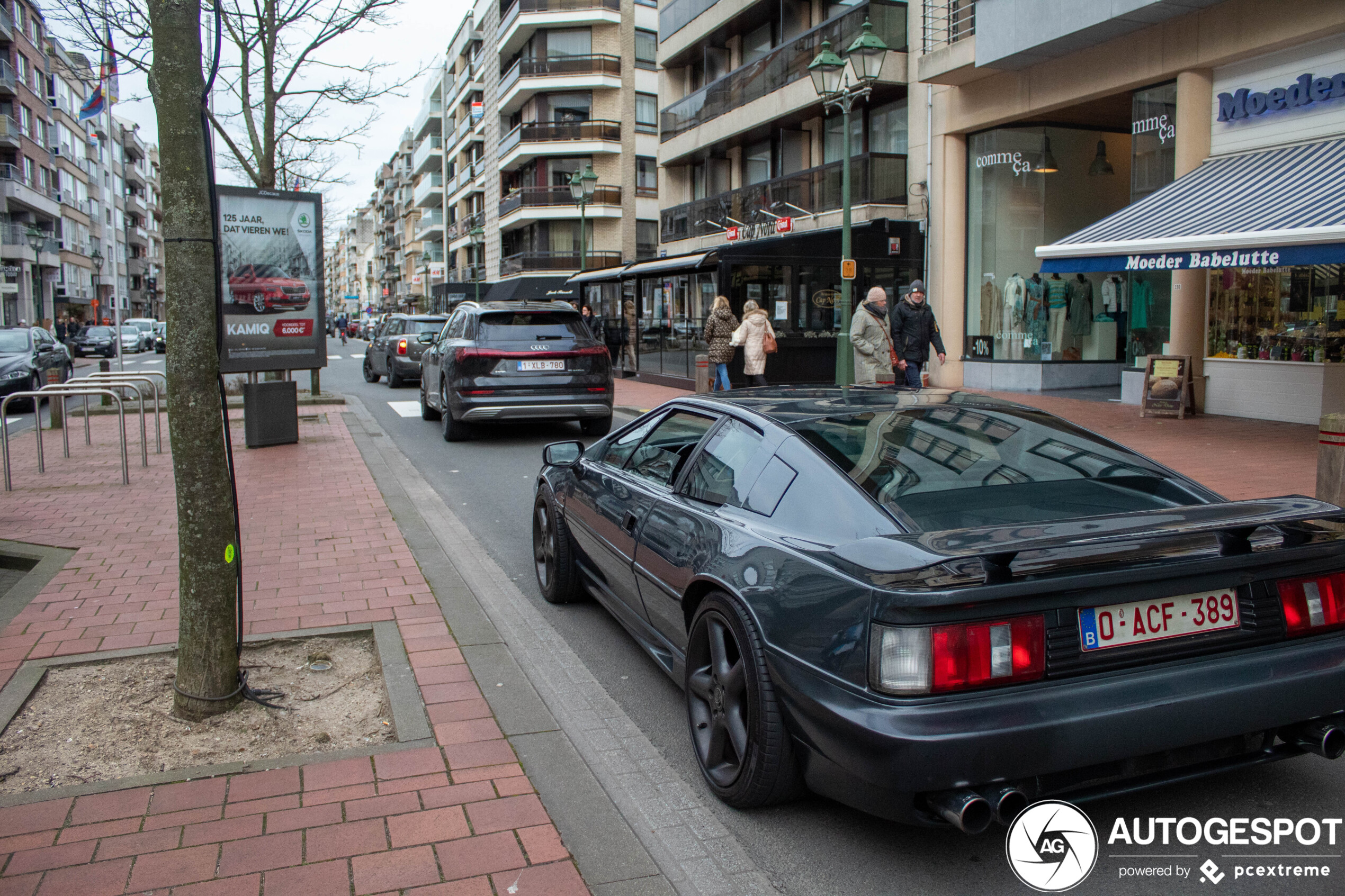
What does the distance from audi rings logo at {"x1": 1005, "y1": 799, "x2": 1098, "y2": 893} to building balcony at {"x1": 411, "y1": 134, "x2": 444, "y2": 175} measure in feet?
260

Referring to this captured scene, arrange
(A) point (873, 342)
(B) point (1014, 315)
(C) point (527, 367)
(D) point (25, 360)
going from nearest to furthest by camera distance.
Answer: (C) point (527, 367)
(A) point (873, 342)
(B) point (1014, 315)
(D) point (25, 360)

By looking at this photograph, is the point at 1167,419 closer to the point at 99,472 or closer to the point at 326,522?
the point at 326,522

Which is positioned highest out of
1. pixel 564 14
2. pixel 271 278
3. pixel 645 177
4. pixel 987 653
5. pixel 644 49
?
pixel 564 14

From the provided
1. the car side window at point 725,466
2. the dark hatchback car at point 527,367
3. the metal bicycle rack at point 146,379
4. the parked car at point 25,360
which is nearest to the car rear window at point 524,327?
the dark hatchback car at point 527,367

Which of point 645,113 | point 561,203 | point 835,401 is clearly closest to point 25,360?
point 835,401

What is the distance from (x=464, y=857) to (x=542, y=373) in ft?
31.3

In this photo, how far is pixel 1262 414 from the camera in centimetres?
1353

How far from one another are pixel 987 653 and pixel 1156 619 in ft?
Result: 1.71

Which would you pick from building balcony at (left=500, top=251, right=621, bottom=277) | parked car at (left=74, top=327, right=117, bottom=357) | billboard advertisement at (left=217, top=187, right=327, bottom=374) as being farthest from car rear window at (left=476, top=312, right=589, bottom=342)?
Result: building balcony at (left=500, top=251, right=621, bottom=277)

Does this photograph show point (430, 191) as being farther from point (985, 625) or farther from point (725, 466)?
point (985, 625)

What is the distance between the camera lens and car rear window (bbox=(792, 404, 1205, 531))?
321 cm

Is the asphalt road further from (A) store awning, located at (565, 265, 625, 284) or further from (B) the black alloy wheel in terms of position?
(A) store awning, located at (565, 265, 625, 284)

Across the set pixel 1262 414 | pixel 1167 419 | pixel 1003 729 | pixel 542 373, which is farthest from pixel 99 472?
pixel 1262 414

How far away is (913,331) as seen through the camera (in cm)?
1404
